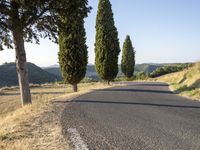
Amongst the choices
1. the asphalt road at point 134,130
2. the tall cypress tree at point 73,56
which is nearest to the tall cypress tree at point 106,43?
the tall cypress tree at point 73,56

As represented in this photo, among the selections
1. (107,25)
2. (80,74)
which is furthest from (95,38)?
(80,74)

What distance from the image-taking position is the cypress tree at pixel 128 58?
7819 cm

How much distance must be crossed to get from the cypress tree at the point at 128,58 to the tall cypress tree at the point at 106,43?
3117 cm

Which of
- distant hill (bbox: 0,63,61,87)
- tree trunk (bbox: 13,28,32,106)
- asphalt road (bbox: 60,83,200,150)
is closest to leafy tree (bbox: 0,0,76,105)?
tree trunk (bbox: 13,28,32,106)

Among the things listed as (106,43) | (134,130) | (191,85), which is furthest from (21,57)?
(106,43)

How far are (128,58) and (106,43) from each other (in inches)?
1261

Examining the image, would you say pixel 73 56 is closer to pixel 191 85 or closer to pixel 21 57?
pixel 191 85

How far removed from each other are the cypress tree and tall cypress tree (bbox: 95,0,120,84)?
102 ft

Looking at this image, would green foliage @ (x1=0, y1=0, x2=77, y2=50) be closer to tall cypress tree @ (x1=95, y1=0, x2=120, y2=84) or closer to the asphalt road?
the asphalt road

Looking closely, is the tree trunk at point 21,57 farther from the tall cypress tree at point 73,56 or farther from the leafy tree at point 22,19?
the tall cypress tree at point 73,56

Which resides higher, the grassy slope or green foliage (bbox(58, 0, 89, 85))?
green foliage (bbox(58, 0, 89, 85))

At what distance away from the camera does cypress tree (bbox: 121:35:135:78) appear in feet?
257

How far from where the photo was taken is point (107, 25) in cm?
4631

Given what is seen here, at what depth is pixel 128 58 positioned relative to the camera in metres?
78.1
